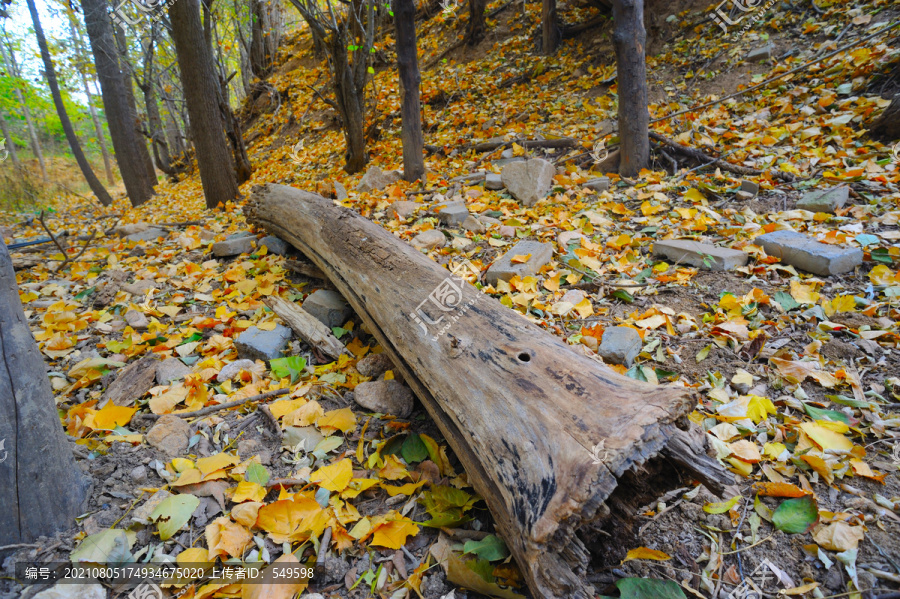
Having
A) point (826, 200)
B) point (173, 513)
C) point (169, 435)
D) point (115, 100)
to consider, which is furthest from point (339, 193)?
point (115, 100)

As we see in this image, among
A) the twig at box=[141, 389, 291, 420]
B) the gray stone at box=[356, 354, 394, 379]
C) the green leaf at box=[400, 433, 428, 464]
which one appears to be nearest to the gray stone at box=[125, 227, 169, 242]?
the twig at box=[141, 389, 291, 420]

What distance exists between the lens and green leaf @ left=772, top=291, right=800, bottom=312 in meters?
2.26

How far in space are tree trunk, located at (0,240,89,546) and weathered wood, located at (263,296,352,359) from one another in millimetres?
1179

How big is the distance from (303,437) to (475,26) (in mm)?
9464

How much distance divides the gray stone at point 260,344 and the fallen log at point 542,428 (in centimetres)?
84

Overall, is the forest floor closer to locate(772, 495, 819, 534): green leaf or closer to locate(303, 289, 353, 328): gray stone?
locate(772, 495, 819, 534): green leaf

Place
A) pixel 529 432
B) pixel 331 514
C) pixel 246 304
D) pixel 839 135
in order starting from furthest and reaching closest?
pixel 839 135 < pixel 246 304 < pixel 331 514 < pixel 529 432

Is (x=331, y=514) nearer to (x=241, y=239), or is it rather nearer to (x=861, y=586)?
(x=861, y=586)

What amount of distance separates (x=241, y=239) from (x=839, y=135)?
5.28 metres

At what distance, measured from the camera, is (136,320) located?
2783mm

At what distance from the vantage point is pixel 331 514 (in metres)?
1.47

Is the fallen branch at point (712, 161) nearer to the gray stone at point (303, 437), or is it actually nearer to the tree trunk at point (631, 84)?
the tree trunk at point (631, 84)

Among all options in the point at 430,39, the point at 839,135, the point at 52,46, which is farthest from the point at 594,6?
the point at 52,46

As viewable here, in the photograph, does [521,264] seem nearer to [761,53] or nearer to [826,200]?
[826,200]
